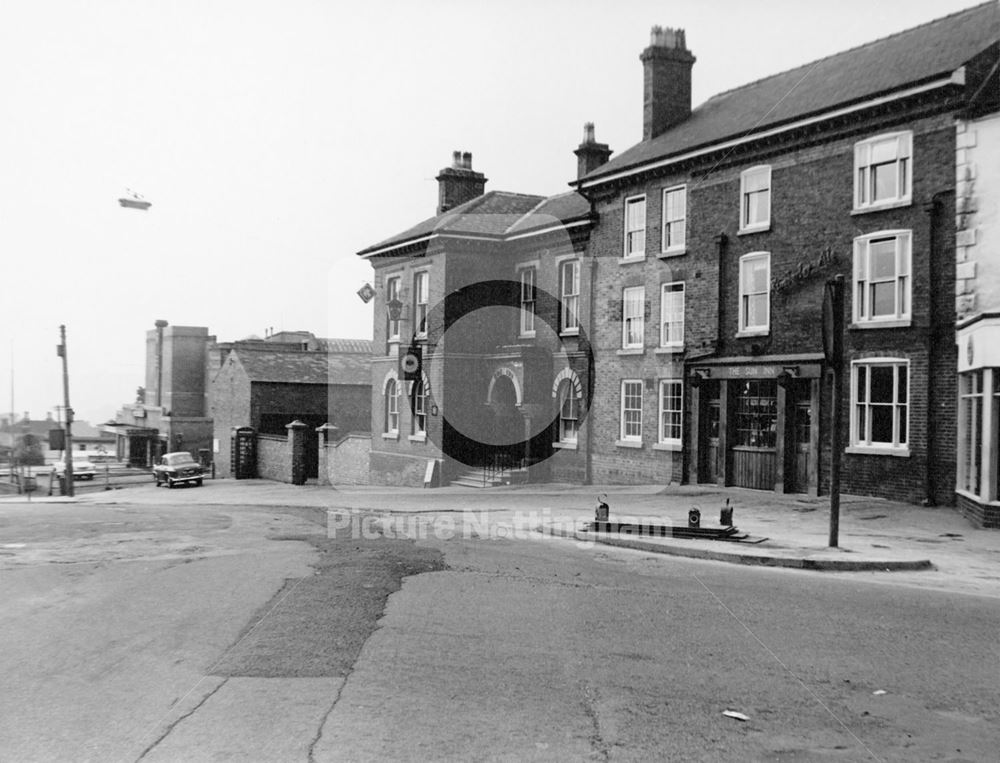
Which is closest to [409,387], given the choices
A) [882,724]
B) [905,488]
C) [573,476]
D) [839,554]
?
[573,476]

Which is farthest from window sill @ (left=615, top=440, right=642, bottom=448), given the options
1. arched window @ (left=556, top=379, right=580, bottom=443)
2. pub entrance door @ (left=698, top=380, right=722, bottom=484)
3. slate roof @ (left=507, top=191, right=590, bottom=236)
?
slate roof @ (left=507, top=191, right=590, bottom=236)

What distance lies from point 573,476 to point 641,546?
1397 centimetres

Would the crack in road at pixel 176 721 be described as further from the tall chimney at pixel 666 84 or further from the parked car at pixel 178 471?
the parked car at pixel 178 471

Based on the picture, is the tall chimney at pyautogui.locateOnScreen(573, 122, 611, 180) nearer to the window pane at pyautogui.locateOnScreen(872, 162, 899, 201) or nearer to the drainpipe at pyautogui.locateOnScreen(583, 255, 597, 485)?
the drainpipe at pyautogui.locateOnScreen(583, 255, 597, 485)

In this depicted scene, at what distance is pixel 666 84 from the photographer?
87.9 ft

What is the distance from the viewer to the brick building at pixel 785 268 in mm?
18500

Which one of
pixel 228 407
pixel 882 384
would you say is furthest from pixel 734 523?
pixel 228 407

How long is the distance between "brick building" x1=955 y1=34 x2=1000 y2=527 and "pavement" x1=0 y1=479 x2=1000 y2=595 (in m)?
1.37

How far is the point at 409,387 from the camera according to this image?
33.0 metres

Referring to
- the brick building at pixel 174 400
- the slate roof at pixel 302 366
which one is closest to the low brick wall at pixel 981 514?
the slate roof at pixel 302 366

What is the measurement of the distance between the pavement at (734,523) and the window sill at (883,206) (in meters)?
6.35

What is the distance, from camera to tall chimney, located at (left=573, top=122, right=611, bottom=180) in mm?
30375

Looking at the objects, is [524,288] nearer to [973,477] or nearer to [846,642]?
[973,477]

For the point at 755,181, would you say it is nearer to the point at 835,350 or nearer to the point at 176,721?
the point at 835,350
